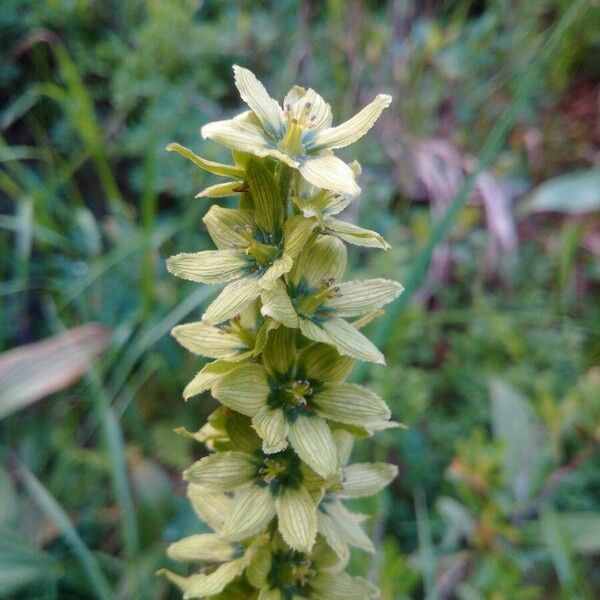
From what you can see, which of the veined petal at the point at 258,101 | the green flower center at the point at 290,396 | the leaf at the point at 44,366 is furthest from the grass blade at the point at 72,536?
the veined petal at the point at 258,101

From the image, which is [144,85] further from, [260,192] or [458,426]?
[260,192]

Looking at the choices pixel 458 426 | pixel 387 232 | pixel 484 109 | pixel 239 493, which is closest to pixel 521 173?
pixel 484 109

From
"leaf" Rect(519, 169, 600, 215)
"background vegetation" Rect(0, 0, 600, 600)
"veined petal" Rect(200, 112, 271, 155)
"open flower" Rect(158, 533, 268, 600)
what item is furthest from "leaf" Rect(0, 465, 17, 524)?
"leaf" Rect(519, 169, 600, 215)

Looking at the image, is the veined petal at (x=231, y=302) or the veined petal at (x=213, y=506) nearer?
the veined petal at (x=231, y=302)

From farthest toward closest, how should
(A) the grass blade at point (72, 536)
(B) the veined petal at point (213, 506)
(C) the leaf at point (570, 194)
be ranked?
(C) the leaf at point (570, 194)
(A) the grass blade at point (72, 536)
(B) the veined petal at point (213, 506)

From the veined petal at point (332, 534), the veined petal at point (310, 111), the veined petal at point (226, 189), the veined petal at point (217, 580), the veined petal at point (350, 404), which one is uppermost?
the veined petal at point (310, 111)

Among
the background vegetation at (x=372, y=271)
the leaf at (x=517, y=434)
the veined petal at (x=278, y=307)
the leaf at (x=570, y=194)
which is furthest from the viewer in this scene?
the leaf at (x=570, y=194)

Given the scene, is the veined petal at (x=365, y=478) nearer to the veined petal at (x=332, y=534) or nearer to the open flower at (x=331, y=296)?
the veined petal at (x=332, y=534)

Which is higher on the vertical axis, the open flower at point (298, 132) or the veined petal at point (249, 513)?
the open flower at point (298, 132)

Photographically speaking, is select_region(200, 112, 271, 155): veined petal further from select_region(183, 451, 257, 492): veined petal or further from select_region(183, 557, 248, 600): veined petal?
select_region(183, 557, 248, 600): veined petal
